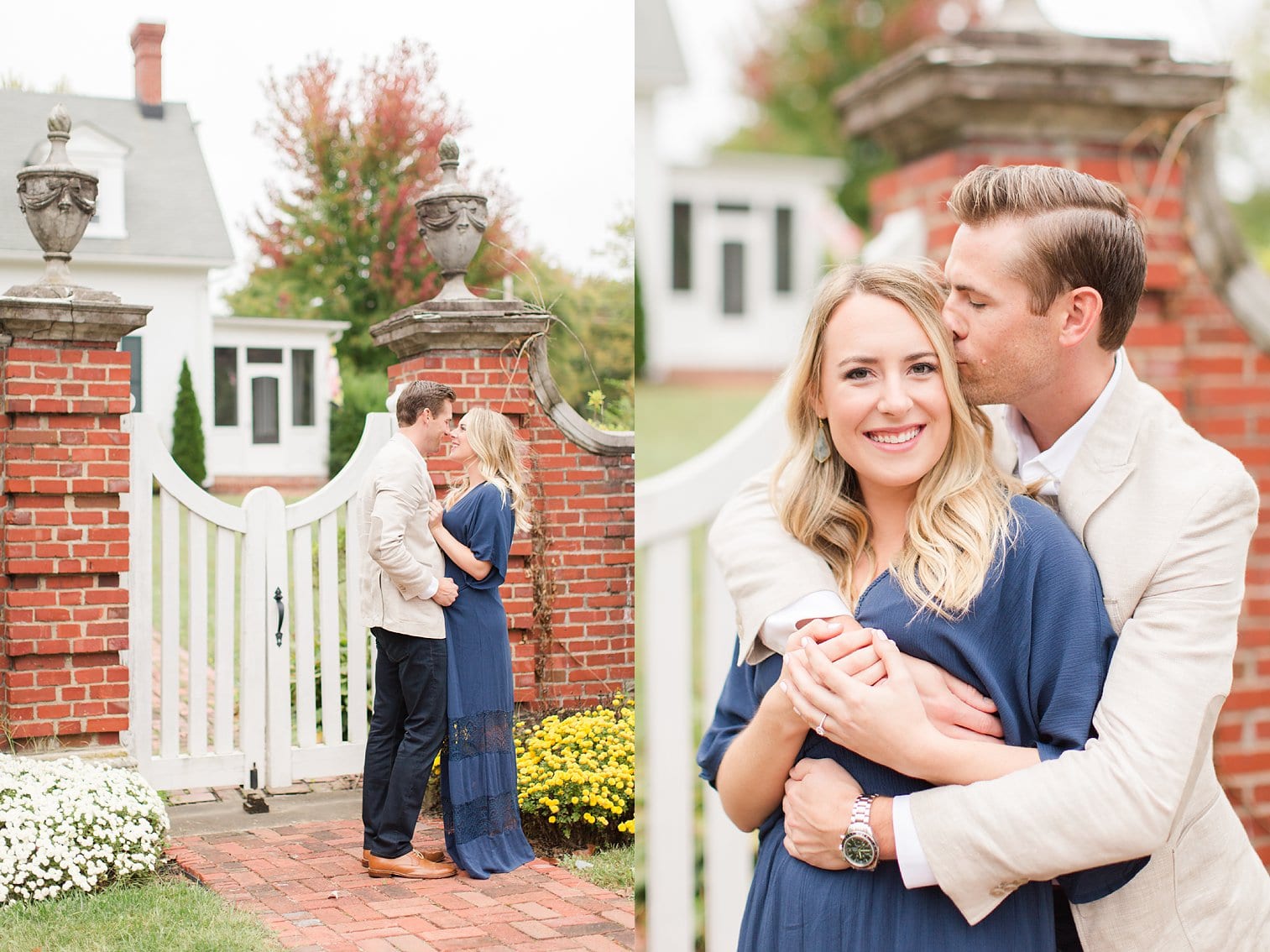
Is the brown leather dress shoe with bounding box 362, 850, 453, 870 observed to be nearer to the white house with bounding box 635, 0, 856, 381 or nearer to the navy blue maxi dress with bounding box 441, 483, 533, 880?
the navy blue maxi dress with bounding box 441, 483, 533, 880

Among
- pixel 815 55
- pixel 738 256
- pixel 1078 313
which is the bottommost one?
pixel 1078 313

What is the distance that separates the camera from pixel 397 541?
7.02 feet

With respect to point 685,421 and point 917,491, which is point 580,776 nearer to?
point 917,491

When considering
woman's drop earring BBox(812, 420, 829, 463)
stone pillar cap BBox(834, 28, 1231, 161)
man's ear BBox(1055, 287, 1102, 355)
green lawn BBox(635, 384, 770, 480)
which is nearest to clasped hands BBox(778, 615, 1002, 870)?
woman's drop earring BBox(812, 420, 829, 463)

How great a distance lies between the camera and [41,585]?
1929 millimetres

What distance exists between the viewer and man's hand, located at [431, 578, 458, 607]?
2211mm

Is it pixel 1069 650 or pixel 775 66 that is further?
pixel 775 66

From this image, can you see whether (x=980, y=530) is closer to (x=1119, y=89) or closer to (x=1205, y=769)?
(x=1205, y=769)

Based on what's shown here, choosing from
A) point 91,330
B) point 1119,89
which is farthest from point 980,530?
point 1119,89

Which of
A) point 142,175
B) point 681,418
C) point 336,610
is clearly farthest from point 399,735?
point 681,418

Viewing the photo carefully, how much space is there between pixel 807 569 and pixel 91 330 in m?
1.17

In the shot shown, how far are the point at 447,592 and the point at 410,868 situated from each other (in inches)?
20.1

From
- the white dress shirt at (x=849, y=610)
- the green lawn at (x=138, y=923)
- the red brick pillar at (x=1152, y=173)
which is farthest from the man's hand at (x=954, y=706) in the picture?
the red brick pillar at (x=1152, y=173)

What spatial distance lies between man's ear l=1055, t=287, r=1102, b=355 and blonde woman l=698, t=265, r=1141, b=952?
6.0 inches
